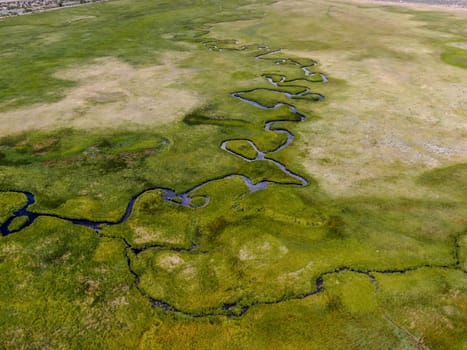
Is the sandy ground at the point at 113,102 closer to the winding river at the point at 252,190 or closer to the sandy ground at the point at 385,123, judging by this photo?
the winding river at the point at 252,190

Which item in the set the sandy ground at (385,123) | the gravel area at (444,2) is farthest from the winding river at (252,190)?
the gravel area at (444,2)

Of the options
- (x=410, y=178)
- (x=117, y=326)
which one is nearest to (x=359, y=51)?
(x=410, y=178)

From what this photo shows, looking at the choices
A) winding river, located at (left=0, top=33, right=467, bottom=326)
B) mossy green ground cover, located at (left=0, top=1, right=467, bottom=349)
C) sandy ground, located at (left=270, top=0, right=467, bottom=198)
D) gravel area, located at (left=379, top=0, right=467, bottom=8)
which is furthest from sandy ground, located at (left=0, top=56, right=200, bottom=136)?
gravel area, located at (left=379, top=0, right=467, bottom=8)

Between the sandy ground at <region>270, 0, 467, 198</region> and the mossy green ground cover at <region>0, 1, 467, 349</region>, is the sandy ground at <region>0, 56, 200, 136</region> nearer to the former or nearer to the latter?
the mossy green ground cover at <region>0, 1, 467, 349</region>

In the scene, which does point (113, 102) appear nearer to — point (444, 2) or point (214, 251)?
point (214, 251)

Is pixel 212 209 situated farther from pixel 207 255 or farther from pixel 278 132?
pixel 278 132

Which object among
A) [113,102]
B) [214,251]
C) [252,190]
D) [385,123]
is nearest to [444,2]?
[385,123]
